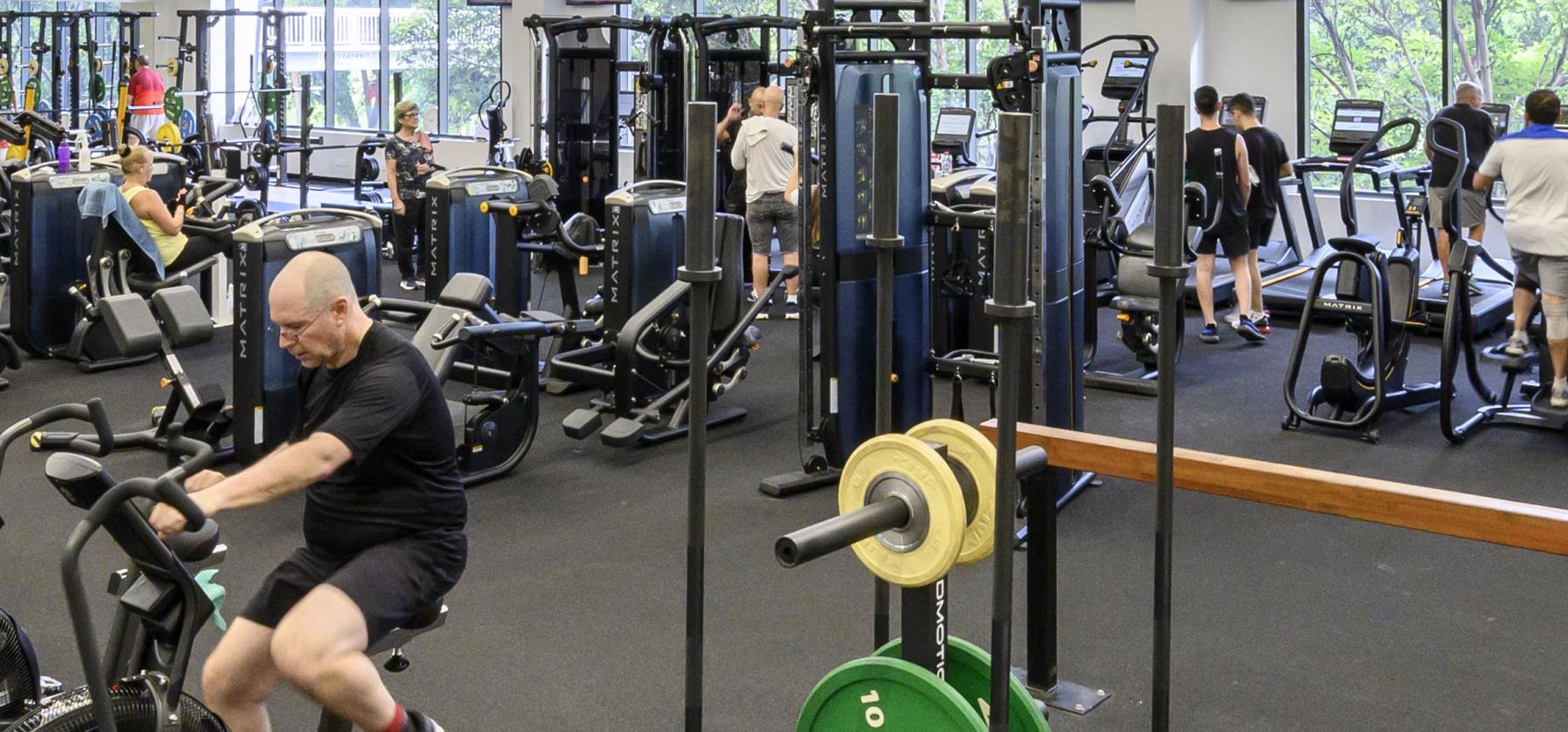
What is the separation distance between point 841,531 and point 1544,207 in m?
5.59

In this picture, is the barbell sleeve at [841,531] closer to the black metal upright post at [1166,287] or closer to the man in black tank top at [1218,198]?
the black metal upright post at [1166,287]

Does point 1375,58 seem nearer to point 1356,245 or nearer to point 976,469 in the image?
point 1356,245

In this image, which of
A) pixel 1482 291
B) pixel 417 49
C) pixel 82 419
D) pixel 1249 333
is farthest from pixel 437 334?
pixel 417 49

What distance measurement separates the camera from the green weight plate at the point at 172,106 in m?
15.6

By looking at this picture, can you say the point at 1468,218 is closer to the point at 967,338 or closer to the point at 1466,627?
the point at 967,338

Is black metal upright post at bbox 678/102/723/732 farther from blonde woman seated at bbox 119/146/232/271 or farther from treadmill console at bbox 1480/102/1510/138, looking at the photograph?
treadmill console at bbox 1480/102/1510/138

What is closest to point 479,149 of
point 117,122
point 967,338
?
point 117,122

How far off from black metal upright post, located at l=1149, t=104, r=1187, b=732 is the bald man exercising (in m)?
1.46

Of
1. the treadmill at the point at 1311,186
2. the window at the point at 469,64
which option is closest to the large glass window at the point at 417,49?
the window at the point at 469,64

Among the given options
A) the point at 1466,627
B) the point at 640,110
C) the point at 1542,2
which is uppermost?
the point at 1542,2

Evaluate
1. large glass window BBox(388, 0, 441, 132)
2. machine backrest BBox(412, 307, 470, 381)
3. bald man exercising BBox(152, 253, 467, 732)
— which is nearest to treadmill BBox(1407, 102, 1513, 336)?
machine backrest BBox(412, 307, 470, 381)

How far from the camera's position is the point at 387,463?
3135 millimetres

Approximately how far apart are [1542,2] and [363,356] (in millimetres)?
10149

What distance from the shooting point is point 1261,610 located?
4.80 metres
